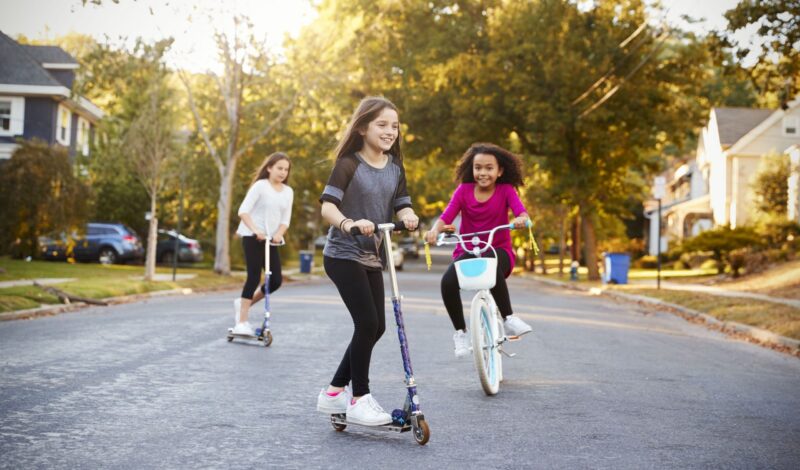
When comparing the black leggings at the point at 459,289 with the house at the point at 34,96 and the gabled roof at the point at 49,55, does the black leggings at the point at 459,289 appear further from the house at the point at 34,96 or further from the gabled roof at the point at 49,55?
the gabled roof at the point at 49,55

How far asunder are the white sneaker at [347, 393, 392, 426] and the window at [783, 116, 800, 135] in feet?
157

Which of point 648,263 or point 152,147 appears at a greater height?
point 152,147

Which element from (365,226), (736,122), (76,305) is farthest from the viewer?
(736,122)

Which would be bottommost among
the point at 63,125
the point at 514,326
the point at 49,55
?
the point at 514,326

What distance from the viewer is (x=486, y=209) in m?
8.28

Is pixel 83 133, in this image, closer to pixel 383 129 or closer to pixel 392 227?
pixel 383 129

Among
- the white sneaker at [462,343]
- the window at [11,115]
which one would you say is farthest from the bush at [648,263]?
the white sneaker at [462,343]

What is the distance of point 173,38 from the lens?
1100 inches

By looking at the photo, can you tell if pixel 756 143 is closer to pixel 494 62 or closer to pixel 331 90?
pixel 494 62

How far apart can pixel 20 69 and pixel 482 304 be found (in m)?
33.1

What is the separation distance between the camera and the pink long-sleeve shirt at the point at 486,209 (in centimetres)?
826

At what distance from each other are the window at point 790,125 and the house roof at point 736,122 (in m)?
2.50

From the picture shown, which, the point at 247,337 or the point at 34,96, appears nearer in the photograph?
the point at 247,337

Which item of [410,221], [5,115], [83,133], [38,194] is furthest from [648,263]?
[410,221]
